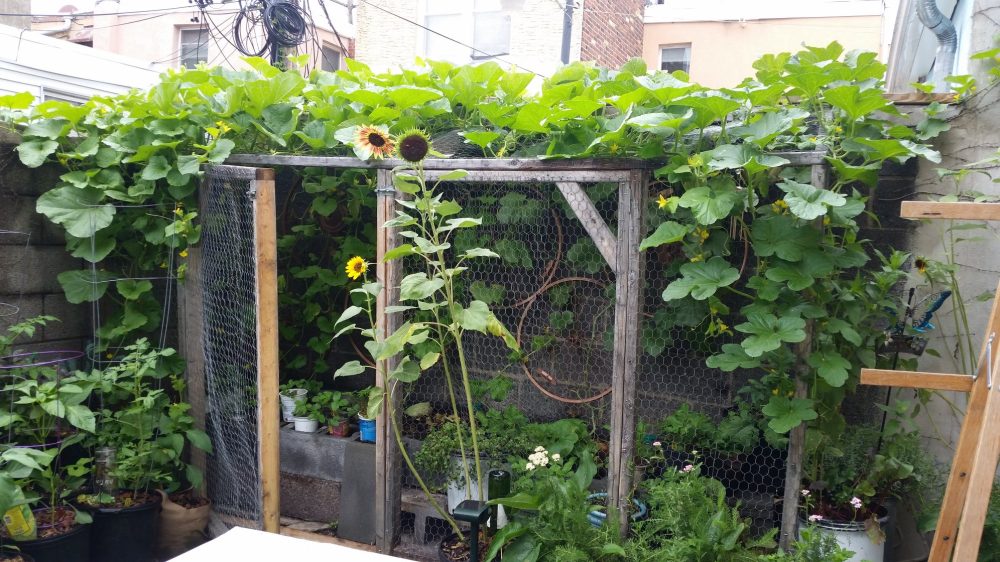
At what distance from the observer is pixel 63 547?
2.80m

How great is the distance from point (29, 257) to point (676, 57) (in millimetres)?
9533

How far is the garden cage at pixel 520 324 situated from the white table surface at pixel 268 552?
1222mm

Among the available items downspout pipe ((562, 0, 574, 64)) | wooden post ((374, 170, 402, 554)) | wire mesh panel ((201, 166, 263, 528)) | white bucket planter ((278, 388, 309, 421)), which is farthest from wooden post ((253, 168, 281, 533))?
downspout pipe ((562, 0, 574, 64))

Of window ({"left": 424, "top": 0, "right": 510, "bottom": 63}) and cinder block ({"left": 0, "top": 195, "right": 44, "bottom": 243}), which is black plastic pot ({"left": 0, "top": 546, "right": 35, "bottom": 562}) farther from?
window ({"left": 424, "top": 0, "right": 510, "bottom": 63})

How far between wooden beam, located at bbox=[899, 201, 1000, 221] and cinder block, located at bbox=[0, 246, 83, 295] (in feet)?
11.5

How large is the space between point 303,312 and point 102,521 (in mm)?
1367

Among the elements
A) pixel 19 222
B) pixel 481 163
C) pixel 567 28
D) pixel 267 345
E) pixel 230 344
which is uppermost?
pixel 567 28

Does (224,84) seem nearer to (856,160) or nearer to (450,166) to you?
(450,166)

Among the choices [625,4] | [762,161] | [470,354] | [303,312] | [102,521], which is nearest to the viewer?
[762,161]

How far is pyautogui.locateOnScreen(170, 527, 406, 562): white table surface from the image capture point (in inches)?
60.7

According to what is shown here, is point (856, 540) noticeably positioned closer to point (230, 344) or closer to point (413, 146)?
point (413, 146)

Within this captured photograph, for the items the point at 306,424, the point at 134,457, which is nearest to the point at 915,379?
the point at 306,424

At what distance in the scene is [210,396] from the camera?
3.37 m

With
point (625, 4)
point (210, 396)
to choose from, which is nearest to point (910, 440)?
point (210, 396)
